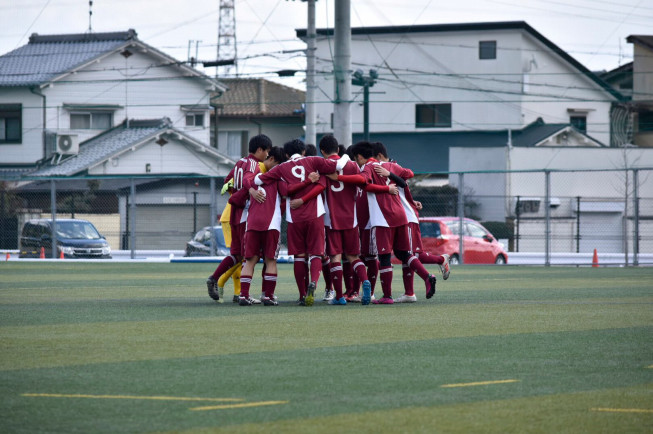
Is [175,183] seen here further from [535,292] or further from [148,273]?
[535,292]

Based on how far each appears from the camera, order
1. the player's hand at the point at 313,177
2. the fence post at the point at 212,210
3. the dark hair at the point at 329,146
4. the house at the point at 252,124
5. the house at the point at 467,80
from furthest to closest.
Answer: the house at the point at 252,124
the house at the point at 467,80
the fence post at the point at 212,210
the dark hair at the point at 329,146
the player's hand at the point at 313,177

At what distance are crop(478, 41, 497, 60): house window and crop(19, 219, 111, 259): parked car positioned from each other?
32.0m

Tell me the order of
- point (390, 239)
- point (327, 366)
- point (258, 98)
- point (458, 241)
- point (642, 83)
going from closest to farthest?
point (327, 366) < point (390, 239) < point (458, 241) < point (642, 83) < point (258, 98)

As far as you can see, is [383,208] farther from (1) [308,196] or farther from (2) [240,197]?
(2) [240,197]

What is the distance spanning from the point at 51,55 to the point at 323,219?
4311 cm


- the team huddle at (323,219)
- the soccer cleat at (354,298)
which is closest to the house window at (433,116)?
the team huddle at (323,219)

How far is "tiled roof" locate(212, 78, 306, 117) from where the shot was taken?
62.3 m

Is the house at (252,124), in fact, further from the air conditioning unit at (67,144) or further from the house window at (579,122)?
the house window at (579,122)

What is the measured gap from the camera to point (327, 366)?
22.6ft

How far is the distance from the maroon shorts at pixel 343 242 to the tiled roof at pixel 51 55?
126ft

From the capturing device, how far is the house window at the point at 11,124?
48.8 meters

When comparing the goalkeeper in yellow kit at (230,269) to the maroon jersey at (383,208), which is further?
the goalkeeper in yellow kit at (230,269)

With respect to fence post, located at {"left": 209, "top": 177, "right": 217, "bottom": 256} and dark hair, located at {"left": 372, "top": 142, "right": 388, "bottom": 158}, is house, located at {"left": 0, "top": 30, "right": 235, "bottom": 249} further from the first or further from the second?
dark hair, located at {"left": 372, "top": 142, "right": 388, "bottom": 158}

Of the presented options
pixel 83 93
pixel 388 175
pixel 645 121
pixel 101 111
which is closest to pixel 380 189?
pixel 388 175
